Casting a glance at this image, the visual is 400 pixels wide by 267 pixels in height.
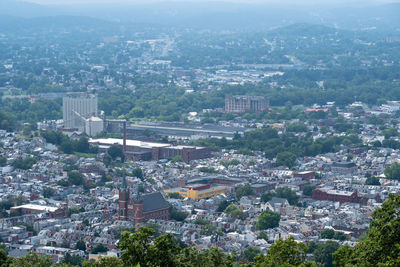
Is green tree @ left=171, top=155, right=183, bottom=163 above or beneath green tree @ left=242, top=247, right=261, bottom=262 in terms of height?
beneath

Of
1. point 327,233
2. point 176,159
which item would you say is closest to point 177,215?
point 327,233

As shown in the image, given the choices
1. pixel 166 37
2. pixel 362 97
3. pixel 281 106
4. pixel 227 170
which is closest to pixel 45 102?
pixel 281 106

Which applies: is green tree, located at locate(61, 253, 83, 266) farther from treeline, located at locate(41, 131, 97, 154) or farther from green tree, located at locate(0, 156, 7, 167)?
treeline, located at locate(41, 131, 97, 154)

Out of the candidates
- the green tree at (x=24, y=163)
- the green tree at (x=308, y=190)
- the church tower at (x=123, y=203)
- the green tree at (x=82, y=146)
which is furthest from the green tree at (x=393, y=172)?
the green tree at (x=24, y=163)

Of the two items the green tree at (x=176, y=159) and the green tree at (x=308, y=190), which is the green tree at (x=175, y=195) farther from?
the green tree at (x=176, y=159)

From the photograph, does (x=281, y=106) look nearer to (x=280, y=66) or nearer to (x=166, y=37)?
(x=280, y=66)

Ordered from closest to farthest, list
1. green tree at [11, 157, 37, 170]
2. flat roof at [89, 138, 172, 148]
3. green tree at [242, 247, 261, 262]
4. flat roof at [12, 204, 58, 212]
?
green tree at [242, 247, 261, 262] < flat roof at [12, 204, 58, 212] < green tree at [11, 157, 37, 170] < flat roof at [89, 138, 172, 148]

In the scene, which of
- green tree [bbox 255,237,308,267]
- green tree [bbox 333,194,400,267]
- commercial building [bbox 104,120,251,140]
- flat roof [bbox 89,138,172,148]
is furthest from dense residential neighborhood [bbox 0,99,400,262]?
green tree [bbox 333,194,400,267]
